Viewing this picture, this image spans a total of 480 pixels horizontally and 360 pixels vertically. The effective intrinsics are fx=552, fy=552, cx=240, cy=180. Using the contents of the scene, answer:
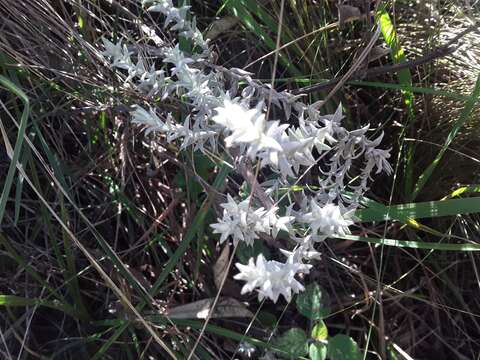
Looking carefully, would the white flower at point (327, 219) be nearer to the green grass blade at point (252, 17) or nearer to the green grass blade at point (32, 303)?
the green grass blade at point (252, 17)

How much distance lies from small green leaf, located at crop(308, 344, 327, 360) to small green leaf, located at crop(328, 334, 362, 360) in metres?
0.02

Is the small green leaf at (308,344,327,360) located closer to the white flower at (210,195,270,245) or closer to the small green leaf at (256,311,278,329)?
the small green leaf at (256,311,278,329)

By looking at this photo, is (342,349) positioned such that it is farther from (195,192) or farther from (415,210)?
(195,192)

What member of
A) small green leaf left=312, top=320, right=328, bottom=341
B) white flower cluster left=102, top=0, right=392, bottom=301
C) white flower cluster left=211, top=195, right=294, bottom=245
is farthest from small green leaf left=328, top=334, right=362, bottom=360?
white flower cluster left=211, top=195, right=294, bottom=245

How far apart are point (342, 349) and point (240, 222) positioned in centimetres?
44

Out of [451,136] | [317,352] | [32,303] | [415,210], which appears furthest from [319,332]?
[32,303]

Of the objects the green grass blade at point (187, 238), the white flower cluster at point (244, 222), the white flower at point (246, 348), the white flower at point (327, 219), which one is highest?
the white flower cluster at point (244, 222)

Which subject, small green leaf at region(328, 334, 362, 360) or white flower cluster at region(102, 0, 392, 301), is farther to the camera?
small green leaf at region(328, 334, 362, 360)

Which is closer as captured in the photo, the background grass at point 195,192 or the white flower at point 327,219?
the white flower at point 327,219

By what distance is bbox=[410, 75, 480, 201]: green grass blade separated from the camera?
0.88m

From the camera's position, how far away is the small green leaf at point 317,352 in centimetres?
89

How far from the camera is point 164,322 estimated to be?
0.99m

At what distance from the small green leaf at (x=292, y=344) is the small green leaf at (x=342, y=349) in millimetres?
45

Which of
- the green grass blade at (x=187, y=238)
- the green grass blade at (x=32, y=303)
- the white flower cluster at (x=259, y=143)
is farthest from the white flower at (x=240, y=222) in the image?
the green grass blade at (x=32, y=303)
